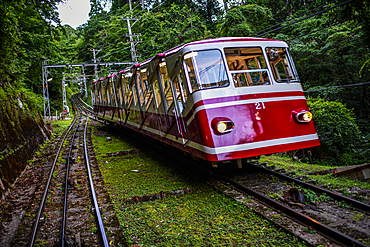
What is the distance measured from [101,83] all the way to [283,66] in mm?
13635

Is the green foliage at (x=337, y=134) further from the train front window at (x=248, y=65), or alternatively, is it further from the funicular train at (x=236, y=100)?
the train front window at (x=248, y=65)

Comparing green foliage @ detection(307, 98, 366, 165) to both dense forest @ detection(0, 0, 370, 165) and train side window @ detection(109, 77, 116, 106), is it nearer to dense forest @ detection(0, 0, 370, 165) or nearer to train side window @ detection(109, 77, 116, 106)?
dense forest @ detection(0, 0, 370, 165)

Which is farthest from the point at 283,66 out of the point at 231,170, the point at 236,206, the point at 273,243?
the point at 273,243

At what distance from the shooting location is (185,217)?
518cm

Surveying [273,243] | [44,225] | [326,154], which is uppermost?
[44,225]

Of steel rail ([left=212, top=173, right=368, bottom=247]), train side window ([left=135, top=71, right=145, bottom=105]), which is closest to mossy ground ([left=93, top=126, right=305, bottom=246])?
steel rail ([left=212, top=173, right=368, bottom=247])

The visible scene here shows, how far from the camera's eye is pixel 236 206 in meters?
5.30

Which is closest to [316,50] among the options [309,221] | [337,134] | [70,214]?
[337,134]

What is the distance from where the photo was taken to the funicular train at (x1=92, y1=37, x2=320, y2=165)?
5746 mm

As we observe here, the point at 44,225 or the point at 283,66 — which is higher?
the point at 283,66

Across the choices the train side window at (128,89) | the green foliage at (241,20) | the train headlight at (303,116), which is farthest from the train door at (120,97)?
the green foliage at (241,20)

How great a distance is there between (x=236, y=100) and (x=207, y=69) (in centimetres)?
92

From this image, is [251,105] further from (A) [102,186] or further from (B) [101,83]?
(B) [101,83]

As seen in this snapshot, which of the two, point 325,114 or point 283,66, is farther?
point 325,114
